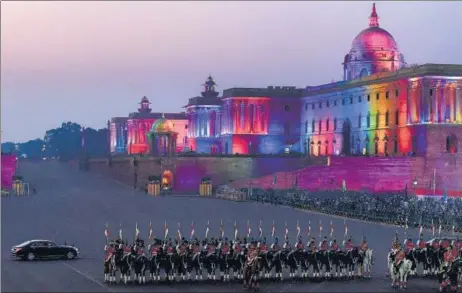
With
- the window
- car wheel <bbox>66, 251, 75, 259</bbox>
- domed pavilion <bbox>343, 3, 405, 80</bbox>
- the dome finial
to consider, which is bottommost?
car wheel <bbox>66, 251, 75, 259</bbox>

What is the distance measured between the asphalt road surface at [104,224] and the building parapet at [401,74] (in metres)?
28.7

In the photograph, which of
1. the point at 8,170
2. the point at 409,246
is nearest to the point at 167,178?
the point at 8,170

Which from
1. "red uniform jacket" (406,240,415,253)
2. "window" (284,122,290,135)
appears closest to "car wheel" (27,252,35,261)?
"red uniform jacket" (406,240,415,253)

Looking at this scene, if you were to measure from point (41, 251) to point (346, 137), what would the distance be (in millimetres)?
77776

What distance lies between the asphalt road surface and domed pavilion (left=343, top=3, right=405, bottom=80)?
40.4 metres

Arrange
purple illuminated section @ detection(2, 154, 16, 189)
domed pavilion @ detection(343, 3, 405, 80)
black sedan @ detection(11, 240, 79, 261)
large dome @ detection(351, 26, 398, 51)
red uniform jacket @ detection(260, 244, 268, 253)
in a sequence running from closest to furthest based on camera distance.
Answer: red uniform jacket @ detection(260, 244, 268, 253) → black sedan @ detection(11, 240, 79, 261) → purple illuminated section @ detection(2, 154, 16, 189) → domed pavilion @ detection(343, 3, 405, 80) → large dome @ detection(351, 26, 398, 51)

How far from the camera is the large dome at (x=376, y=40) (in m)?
126

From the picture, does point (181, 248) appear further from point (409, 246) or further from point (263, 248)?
point (409, 246)

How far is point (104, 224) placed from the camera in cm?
6378

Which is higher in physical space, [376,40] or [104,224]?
[376,40]

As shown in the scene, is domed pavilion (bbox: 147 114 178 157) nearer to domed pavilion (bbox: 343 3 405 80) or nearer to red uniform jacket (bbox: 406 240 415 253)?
domed pavilion (bbox: 343 3 405 80)

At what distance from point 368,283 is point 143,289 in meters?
9.14

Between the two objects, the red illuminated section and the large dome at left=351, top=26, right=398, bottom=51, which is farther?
the red illuminated section

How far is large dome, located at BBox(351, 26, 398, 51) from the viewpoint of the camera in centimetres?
12581
